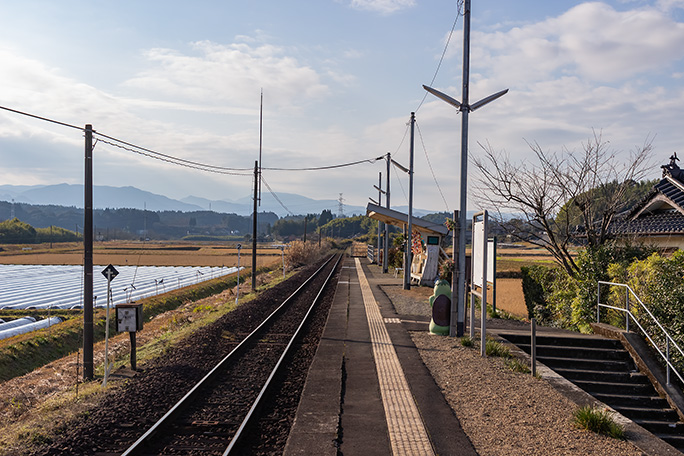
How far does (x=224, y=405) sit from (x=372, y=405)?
233 centimetres

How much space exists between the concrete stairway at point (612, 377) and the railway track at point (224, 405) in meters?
5.55

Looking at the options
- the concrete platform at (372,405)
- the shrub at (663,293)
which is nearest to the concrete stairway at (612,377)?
Result: the shrub at (663,293)

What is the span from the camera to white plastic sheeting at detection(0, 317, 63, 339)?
2084 cm

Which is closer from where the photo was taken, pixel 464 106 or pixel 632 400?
pixel 632 400

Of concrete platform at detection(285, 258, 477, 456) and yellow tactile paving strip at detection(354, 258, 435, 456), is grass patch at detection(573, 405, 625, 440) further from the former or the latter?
yellow tactile paving strip at detection(354, 258, 435, 456)

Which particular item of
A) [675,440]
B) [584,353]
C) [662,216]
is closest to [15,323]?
[584,353]

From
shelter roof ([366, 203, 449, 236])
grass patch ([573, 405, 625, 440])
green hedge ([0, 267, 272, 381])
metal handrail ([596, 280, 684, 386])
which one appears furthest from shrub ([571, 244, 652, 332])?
green hedge ([0, 267, 272, 381])

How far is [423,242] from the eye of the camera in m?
28.3

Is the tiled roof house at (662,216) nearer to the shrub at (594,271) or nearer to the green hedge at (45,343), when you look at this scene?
the shrub at (594,271)

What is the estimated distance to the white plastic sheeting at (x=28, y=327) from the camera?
20837 mm

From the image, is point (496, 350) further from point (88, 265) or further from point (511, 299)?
point (511, 299)

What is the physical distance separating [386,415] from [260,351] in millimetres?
5866

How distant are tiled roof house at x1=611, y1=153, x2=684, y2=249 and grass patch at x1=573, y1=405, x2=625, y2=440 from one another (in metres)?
8.42

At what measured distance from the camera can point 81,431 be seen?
7.14 metres
